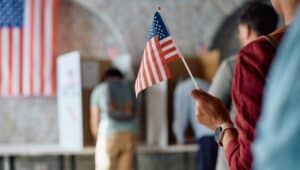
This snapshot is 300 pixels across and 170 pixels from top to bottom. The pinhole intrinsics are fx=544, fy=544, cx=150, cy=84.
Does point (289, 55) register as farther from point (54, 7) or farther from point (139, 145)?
point (54, 7)

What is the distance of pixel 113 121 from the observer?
17.2 ft

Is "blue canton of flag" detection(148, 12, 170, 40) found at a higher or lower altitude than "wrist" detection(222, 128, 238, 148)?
higher

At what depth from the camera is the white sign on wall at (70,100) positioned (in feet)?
17.8

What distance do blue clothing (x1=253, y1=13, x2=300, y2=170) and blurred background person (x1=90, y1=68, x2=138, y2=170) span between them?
4.56 metres

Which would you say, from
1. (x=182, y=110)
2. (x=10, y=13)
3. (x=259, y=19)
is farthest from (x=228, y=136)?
(x=182, y=110)

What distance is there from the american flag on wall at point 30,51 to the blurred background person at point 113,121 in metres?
1.09

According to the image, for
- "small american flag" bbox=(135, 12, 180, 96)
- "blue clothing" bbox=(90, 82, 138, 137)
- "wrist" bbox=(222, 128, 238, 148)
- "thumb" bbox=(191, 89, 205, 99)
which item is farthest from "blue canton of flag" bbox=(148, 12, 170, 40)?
"blue clothing" bbox=(90, 82, 138, 137)

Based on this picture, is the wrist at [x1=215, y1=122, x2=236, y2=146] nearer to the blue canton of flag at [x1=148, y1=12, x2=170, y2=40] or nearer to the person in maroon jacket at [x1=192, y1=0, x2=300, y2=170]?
the person in maroon jacket at [x1=192, y1=0, x2=300, y2=170]

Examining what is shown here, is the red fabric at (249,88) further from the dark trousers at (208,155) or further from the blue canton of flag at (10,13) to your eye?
the blue canton of flag at (10,13)

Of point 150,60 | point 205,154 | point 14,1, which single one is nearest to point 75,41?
point 14,1

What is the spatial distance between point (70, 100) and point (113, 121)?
62 centimetres

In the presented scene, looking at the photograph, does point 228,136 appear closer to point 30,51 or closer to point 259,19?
point 259,19

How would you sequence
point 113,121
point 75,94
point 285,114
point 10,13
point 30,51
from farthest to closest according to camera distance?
1. point 30,51
2. point 75,94
3. point 113,121
4. point 10,13
5. point 285,114

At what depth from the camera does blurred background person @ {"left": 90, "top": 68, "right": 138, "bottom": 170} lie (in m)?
5.24
